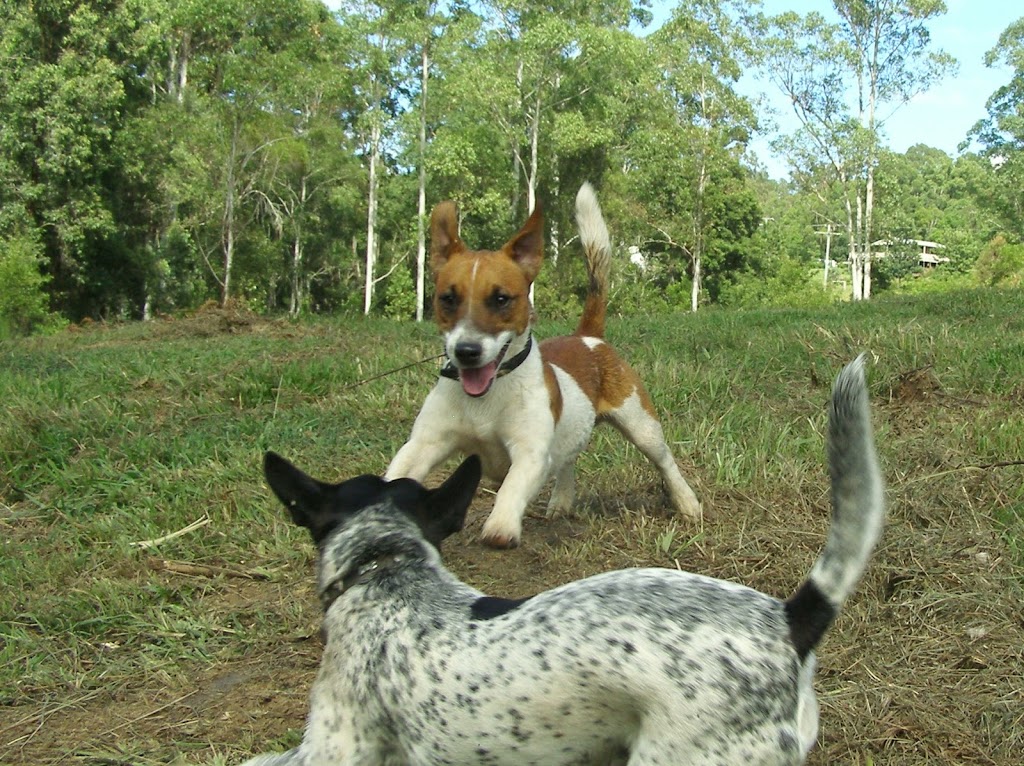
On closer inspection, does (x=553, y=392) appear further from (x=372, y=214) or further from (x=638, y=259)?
(x=638, y=259)

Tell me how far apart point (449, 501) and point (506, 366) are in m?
1.78

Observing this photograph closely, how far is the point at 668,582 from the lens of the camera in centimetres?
248

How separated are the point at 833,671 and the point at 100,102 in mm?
25948

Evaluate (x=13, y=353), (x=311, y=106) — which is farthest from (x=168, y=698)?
(x=311, y=106)

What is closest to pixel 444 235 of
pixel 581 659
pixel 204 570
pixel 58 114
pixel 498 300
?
pixel 498 300

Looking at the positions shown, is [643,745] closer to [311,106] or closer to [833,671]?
[833,671]

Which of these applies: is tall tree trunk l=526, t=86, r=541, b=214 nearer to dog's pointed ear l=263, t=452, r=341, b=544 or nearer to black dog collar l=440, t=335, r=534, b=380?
black dog collar l=440, t=335, r=534, b=380

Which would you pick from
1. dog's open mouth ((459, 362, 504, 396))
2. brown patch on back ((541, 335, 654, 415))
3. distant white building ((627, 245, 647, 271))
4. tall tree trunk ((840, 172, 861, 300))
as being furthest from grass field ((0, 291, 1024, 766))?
tall tree trunk ((840, 172, 861, 300))

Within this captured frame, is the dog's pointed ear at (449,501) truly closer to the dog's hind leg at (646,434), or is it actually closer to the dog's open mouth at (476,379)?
the dog's open mouth at (476,379)

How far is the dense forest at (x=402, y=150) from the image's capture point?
86.3 ft

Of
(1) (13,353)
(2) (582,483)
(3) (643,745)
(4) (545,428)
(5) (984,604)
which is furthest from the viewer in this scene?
(1) (13,353)

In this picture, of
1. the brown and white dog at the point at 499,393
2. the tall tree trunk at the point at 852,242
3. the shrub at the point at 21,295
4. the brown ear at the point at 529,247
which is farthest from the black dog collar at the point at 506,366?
the tall tree trunk at the point at 852,242

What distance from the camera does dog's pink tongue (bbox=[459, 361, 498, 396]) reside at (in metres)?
4.45

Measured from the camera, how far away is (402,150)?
36156 mm
